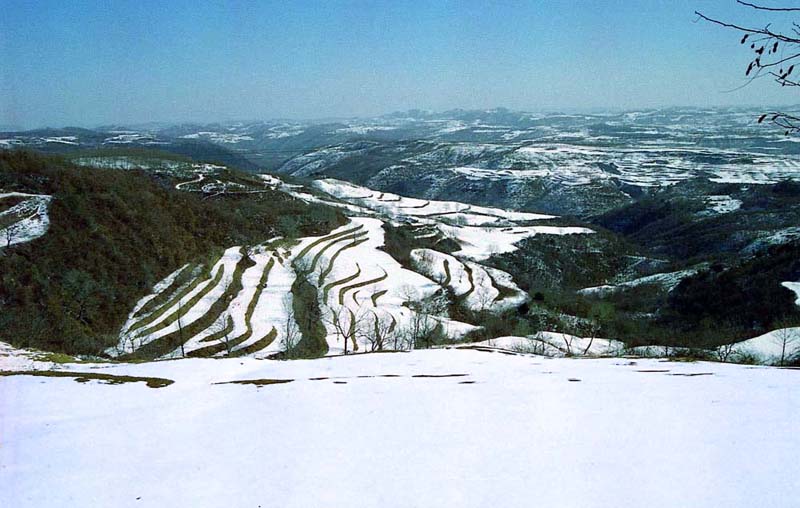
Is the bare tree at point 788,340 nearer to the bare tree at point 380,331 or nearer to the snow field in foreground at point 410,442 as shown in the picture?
the snow field in foreground at point 410,442

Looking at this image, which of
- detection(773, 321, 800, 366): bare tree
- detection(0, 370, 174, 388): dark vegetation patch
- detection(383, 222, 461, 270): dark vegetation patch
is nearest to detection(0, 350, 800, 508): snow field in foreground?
detection(0, 370, 174, 388): dark vegetation patch

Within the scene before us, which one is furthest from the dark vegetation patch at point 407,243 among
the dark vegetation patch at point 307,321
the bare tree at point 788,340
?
the bare tree at point 788,340

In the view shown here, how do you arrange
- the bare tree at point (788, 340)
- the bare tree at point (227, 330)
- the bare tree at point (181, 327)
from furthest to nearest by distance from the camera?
the bare tree at point (227, 330) < the bare tree at point (181, 327) < the bare tree at point (788, 340)

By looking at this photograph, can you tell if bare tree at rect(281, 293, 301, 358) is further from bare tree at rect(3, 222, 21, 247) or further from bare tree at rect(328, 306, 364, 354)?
bare tree at rect(3, 222, 21, 247)

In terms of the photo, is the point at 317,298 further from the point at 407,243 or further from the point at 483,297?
the point at 407,243

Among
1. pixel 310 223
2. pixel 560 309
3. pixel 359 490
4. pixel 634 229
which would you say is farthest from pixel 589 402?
pixel 634 229

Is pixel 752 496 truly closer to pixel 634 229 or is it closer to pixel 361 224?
pixel 361 224

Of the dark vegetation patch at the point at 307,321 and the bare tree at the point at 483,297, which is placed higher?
the dark vegetation patch at the point at 307,321
